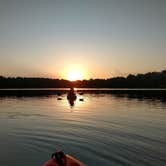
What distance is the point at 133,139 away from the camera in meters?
24.3

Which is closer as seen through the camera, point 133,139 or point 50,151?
point 50,151

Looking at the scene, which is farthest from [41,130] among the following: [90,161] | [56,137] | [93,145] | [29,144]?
[90,161]

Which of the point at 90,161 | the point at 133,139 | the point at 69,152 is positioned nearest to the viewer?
the point at 90,161

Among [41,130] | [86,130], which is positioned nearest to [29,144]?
[41,130]

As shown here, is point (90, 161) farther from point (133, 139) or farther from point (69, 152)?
point (133, 139)

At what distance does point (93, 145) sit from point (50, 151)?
4139mm

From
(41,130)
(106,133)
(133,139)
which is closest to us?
(133,139)

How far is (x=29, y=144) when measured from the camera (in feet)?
74.1

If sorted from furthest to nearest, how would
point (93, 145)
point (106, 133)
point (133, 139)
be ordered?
point (106, 133), point (133, 139), point (93, 145)

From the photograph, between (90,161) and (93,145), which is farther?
(93,145)

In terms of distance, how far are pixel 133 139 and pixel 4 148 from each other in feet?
40.9

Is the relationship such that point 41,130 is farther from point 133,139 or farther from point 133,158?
point 133,158

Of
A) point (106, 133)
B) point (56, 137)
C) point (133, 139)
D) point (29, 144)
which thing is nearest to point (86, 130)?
point (106, 133)

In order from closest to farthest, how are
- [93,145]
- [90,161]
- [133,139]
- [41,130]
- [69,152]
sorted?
[90,161] → [69,152] → [93,145] → [133,139] → [41,130]
